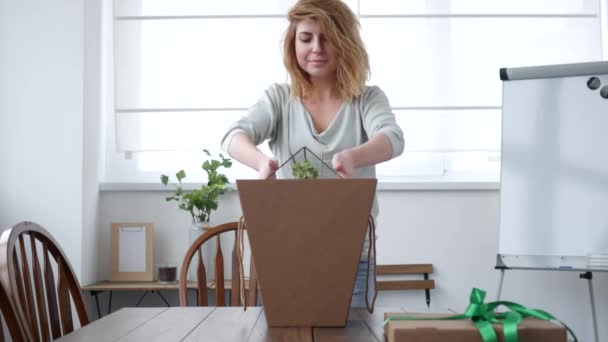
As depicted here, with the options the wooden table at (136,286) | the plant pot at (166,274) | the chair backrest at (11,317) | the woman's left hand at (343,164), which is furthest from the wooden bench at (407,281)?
the chair backrest at (11,317)

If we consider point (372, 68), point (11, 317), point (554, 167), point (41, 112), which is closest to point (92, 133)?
point (41, 112)

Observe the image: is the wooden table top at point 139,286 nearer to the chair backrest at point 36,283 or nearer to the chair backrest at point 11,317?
the chair backrest at point 36,283

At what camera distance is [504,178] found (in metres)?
2.86

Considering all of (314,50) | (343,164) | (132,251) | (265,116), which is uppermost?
(314,50)

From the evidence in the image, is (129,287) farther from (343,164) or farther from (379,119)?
(343,164)

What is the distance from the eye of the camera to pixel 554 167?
279 cm

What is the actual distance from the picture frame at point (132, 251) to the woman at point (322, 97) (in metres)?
1.59

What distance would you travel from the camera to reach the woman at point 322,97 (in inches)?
59.2

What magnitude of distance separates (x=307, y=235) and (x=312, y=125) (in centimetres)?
60

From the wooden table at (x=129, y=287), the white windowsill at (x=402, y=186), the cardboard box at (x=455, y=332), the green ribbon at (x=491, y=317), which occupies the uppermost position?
the white windowsill at (x=402, y=186)

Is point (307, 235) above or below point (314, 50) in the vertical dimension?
below

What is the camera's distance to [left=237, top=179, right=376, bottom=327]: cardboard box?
0.92 meters

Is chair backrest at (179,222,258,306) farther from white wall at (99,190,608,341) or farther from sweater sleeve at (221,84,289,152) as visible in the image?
white wall at (99,190,608,341)

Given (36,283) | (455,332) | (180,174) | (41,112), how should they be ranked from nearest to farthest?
(455,332)
(36,283)
(41,112)
(180,174)
